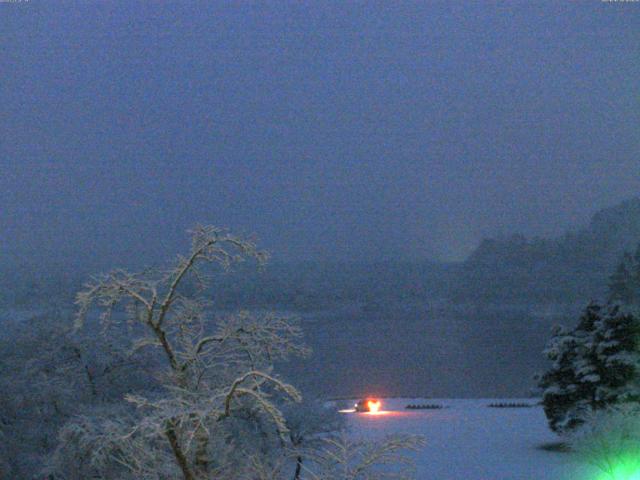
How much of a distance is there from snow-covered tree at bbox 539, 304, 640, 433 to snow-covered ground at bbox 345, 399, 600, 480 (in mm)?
1331

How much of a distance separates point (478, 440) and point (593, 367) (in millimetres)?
4088

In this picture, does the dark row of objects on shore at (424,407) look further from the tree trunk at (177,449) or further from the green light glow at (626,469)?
the tree trunk at (177,449)

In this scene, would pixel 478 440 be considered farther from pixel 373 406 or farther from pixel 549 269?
pixel 549 269

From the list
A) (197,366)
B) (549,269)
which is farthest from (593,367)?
(549,269)

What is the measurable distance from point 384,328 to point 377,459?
300ft

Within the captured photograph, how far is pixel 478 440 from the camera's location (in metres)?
21.9

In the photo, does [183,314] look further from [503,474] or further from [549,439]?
[549,439]

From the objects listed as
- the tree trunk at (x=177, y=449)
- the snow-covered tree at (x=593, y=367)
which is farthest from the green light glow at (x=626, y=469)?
the tree trunk at (x=177, y=449)

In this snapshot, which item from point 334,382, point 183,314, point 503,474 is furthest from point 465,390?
point 183,314

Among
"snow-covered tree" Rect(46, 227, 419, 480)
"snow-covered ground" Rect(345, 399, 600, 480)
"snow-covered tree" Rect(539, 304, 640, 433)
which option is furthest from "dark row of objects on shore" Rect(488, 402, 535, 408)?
"snow-covered tree" Rect(46, 227, 419, 480)

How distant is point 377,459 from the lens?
600 cm

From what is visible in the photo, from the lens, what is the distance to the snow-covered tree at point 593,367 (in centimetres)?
1964

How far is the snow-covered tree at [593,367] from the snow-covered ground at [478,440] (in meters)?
1.33

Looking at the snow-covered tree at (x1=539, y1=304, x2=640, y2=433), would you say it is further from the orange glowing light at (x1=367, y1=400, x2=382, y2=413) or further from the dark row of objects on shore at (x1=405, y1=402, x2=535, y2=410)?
the orange glowing light at (x1=367, y1=400, x2=382, y2=413)
